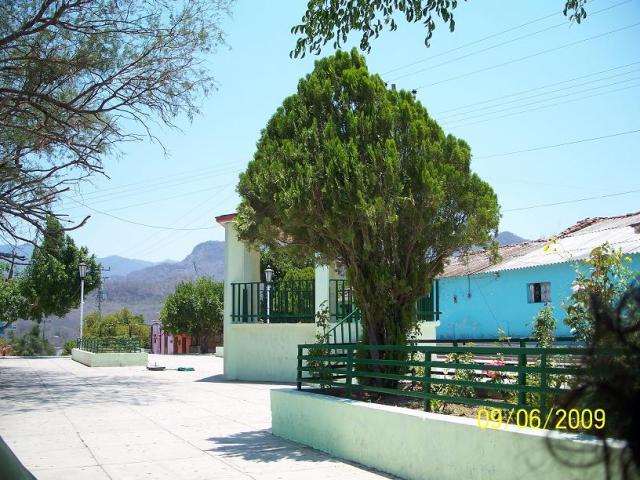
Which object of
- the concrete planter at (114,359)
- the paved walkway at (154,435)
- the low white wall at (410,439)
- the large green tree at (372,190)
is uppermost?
the large green tree at (372,190)

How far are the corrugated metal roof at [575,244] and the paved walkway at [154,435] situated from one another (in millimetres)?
10378

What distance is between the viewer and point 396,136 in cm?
966

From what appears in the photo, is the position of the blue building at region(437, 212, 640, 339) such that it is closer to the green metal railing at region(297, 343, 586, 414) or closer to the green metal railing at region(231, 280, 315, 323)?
the green metal railing at region(231, 280, 315, 323)

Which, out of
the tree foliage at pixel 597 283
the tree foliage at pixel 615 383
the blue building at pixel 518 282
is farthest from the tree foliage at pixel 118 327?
the tree foliage at pixel 615 383

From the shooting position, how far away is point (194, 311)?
141 feet

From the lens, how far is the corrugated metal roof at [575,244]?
23.1 metres

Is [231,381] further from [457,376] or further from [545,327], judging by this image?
[545,327]

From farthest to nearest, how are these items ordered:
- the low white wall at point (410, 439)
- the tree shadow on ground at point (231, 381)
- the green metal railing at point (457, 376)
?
the tree shadow on ground at point (231, 381)
the green metal railing at point (457, 376)
the low white wall at point (410, 439)

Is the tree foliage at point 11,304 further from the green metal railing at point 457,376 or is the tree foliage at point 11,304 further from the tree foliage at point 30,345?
the green metal railing at point 457,376

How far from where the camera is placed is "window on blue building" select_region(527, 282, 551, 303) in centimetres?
2661

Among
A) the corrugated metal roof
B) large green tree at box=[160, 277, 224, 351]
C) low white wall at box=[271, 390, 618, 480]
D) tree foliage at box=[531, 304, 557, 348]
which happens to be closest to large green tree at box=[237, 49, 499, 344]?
low white wall at box=[271, 390, 618, 480]

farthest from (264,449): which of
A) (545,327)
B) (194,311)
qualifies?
(194,311)

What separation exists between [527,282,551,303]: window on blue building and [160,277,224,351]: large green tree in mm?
21086

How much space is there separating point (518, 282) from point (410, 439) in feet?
→ 72.3
